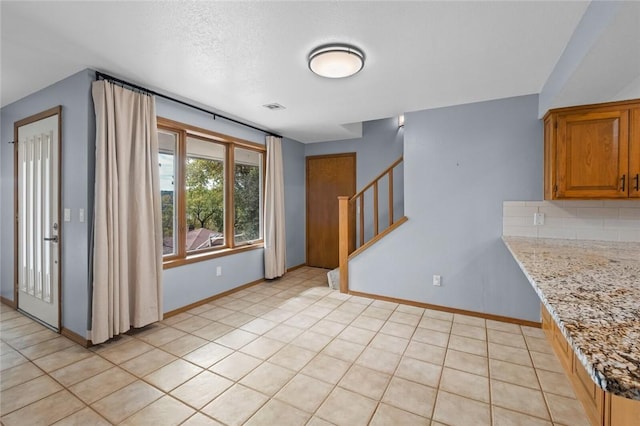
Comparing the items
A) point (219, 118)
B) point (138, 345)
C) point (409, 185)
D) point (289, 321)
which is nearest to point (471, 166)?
point (409, 185)

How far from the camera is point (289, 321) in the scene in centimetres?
305

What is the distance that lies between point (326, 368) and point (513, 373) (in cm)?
142

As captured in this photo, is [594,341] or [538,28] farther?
[538,28]

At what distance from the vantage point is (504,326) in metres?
2.93

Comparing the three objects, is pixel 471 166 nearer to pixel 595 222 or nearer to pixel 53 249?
pixel 595 222

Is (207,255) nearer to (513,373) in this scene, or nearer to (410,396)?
(410,396)

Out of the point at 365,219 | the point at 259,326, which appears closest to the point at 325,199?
the point at 365,219

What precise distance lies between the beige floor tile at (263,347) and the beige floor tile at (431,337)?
4.27 ft

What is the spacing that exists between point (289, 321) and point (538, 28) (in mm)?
3217

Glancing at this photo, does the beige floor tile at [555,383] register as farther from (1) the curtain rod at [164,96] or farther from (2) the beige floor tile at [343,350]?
(1) the curtain rod at [164,96]

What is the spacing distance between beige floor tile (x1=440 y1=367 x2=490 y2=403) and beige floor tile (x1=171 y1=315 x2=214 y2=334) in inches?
91.4

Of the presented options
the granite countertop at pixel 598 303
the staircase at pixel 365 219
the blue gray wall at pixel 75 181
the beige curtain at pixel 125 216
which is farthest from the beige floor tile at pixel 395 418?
the blue gray wall at pixel 75 181

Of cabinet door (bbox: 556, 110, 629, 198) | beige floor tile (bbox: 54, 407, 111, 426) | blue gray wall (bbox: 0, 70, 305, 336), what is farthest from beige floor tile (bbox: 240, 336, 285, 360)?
cabinet door (bbox: 556, 110, 629, 198)

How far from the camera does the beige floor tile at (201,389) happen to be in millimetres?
1835
